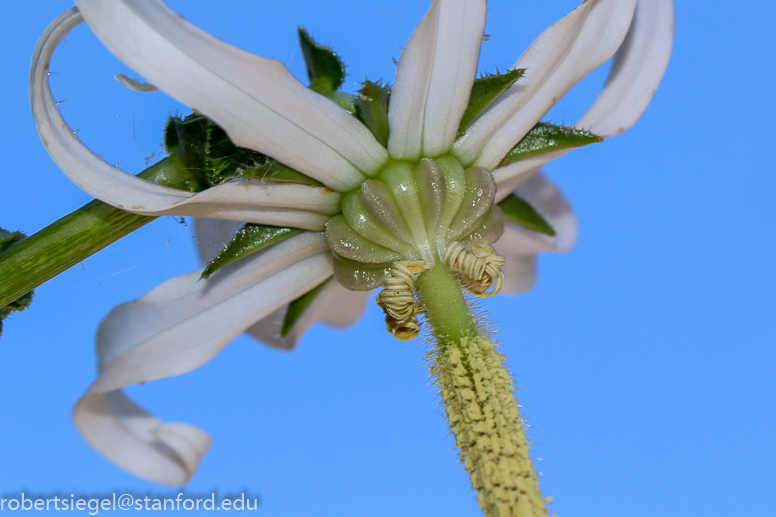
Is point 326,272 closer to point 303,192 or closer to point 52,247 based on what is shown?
point 303,192

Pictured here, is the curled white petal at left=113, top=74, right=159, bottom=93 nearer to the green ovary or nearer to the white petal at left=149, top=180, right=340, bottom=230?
the white petal at left=149, top=180, right=340, bottom=230

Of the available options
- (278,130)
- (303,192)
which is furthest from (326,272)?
(278,130)

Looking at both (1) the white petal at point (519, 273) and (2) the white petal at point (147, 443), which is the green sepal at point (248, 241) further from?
(1) the white petal at point (519, 273)

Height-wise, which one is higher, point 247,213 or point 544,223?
point 544,223

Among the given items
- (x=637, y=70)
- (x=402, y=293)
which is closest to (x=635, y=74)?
(x=637, y=70)

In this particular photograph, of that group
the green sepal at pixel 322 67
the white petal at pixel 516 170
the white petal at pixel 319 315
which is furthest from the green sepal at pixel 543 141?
the white petal at pixel 319 315
